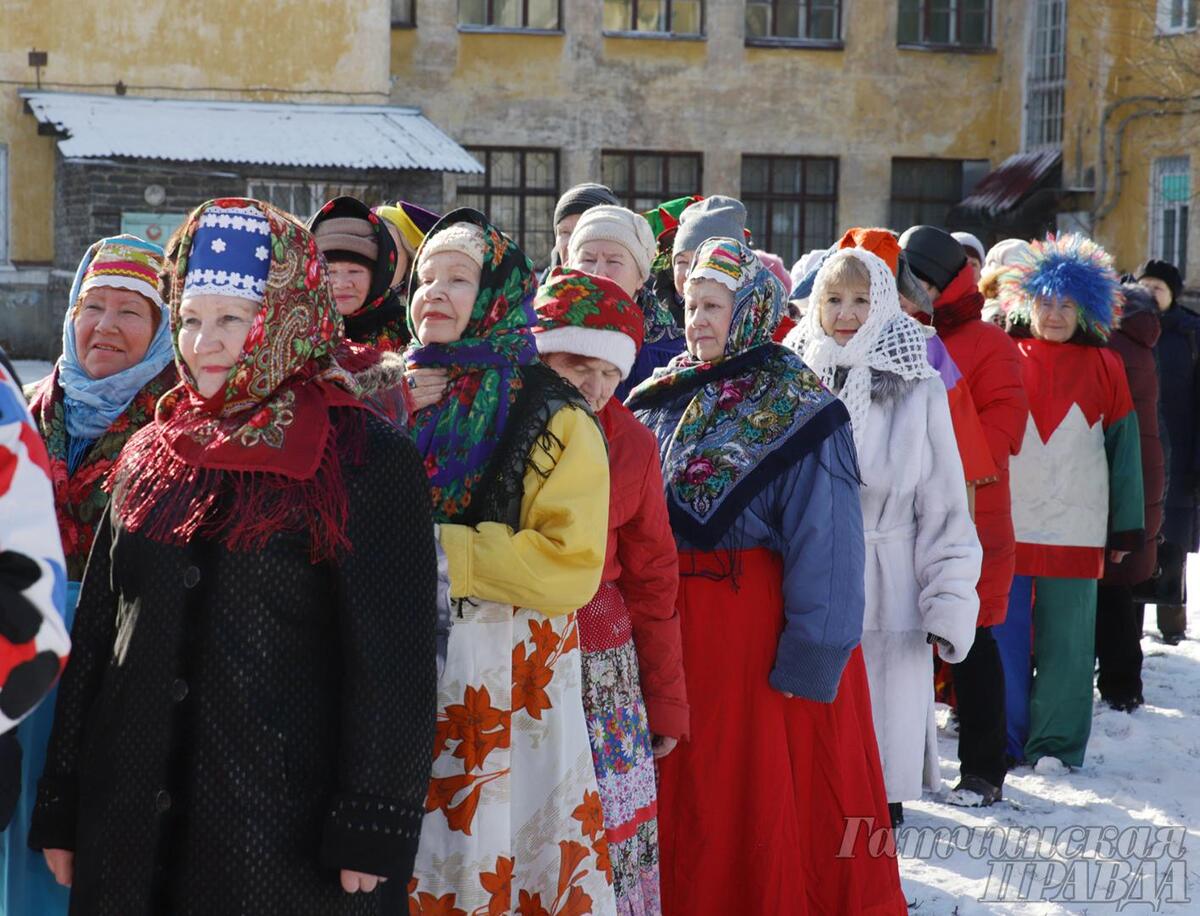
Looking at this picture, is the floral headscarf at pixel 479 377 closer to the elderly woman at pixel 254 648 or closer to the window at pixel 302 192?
the elderly woman at pixel 254 648

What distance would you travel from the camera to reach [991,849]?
5.12 m

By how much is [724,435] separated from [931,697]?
1.31 metres

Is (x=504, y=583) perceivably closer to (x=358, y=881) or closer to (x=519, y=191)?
(x=358, y=881)

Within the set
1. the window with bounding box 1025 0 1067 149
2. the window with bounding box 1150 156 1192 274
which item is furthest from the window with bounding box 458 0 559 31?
the window with bounding box 1150 156 1192 274

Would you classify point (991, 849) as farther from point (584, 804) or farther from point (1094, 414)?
point (584, 804)

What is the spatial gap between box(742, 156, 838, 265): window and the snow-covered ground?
17610 mm

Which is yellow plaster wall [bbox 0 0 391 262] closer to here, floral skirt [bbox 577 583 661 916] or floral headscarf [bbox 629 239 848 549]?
floral headscarf [bbox 629 239 848 549]

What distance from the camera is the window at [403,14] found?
2233cm

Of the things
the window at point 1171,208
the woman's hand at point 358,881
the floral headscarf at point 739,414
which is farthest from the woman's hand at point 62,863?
the window at point 1171,208

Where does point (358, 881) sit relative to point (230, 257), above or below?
below

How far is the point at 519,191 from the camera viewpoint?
23047mm

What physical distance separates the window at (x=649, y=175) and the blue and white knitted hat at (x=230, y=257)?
21.1 metres

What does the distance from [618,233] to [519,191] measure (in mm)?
18542

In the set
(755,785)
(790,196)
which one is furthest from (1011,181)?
(755,785)
